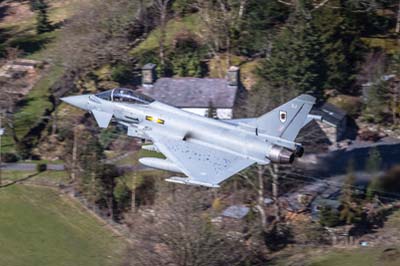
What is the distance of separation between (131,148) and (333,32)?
16.2 metres

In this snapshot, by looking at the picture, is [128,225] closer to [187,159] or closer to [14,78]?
[187,159]

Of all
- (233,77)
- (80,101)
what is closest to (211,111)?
(233,77)

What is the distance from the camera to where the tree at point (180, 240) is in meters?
39.2

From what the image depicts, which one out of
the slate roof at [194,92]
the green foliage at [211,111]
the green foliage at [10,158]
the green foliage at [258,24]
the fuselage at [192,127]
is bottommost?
the green foliage at [10,158]

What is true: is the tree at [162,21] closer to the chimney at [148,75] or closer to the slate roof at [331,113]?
the chimney at [148,75]

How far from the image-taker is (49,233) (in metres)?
45.5

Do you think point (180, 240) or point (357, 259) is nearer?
point (180, 240)

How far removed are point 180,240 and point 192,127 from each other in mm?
7625

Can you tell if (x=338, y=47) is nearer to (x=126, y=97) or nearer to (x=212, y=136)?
(x=126, y=97)

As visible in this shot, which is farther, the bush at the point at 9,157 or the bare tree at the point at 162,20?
the bare tree at the point at 162,20

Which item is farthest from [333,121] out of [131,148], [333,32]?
[131,148]

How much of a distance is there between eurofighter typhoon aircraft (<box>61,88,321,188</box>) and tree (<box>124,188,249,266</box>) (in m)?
6.02

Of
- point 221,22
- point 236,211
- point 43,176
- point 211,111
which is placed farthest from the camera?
point 221,22

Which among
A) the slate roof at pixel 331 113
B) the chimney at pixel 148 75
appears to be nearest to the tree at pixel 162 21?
the chimney at pixel 148 75
